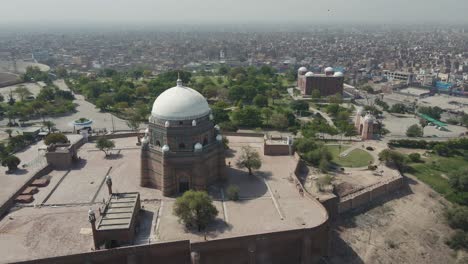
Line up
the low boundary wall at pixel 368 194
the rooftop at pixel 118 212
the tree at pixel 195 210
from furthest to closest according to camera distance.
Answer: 1. the low boundary wall at pixel 368 194
2. the tree at pixel 195 210
3. the rooftop at pixel 118 212

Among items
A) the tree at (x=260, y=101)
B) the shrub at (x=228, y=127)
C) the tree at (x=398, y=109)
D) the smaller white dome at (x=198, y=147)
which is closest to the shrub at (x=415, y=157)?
the shrub at (x=228, y=127)

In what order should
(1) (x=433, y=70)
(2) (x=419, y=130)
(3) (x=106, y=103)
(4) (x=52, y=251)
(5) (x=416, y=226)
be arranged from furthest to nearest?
(1) (x=433, y=70) < (3) (x=106, y=103) < (2) (x=419, y=130) < (5) (x=416, y=226) < (4) (x=52, y=251)

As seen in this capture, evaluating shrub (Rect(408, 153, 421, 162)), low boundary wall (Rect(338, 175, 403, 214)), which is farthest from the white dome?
shrub (Rect(408, 153, 421, 162))

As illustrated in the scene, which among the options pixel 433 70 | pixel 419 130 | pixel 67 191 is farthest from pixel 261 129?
pixel 433 70

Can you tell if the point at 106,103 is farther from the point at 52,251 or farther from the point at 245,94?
the point at 52,251

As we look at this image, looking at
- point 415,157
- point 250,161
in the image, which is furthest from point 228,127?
point 415,157

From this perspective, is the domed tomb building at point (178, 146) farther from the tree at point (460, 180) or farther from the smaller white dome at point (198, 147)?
the tree at point (460, 180)

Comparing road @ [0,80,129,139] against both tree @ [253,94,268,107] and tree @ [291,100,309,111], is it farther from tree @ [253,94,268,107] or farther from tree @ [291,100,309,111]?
tree @ [291,100,309,111]
